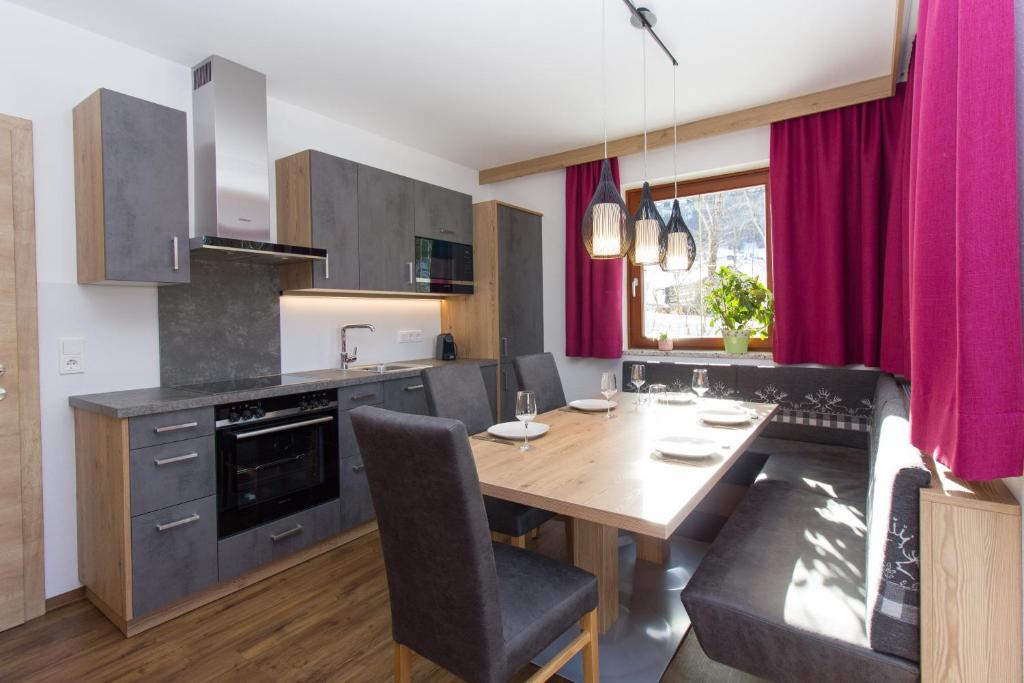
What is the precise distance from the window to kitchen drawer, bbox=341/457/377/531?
2.41 meters

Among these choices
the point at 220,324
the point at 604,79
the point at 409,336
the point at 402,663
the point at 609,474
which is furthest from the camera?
the point at 409,336

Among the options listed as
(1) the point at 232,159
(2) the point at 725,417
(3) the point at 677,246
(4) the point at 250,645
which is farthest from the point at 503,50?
(4) the point at 250,645

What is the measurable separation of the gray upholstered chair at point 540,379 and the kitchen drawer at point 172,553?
1.59m

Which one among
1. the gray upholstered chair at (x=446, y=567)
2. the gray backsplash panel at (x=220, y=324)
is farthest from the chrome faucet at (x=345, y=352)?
the gray upholstered chair at (x=446, y=567)

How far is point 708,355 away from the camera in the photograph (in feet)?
12.4

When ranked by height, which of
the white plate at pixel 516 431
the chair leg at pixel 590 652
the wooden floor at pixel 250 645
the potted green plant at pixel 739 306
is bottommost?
the wooden floor at pixel 250 645

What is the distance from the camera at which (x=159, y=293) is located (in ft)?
8.55

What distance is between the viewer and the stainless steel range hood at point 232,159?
2639 millimetres

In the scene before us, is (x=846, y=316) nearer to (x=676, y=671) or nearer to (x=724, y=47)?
(x=724, y=47)

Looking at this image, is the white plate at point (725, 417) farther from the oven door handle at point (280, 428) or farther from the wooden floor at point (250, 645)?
the oven door handle at point (280, 428)

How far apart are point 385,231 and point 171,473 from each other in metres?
1.90

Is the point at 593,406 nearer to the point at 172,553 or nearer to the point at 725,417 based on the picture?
the point at 725,417

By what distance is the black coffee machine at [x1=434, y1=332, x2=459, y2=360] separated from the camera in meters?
4.09

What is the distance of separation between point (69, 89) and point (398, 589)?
8.74ft
